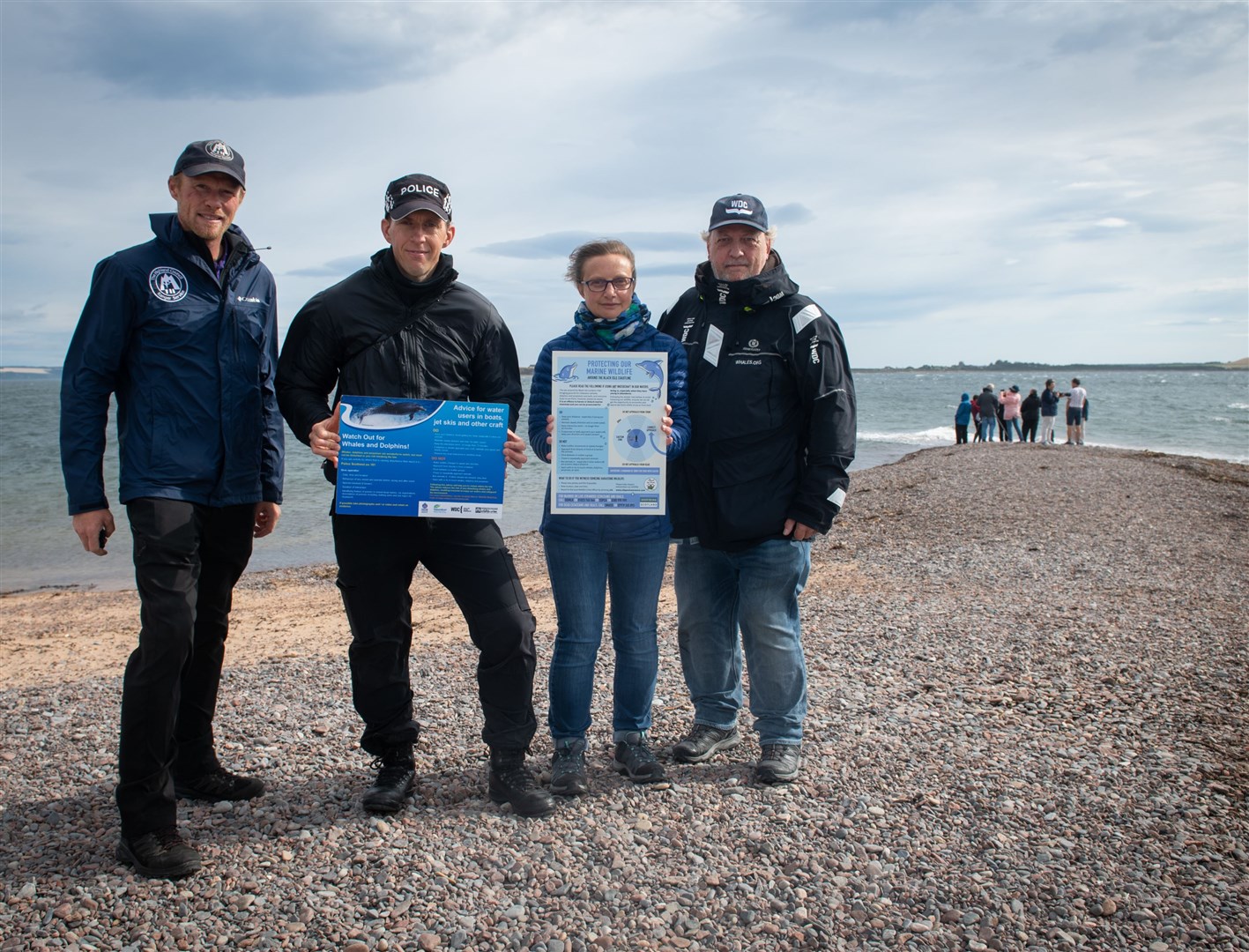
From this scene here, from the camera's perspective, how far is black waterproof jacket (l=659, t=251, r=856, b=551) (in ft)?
13.3

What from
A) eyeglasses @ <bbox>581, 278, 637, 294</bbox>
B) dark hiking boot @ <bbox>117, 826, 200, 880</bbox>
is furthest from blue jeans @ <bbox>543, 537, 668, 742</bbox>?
dark hiking boot @ <bbox>117, 826, 200, 880</bbox>

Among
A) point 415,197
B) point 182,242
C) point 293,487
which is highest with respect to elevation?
point 415,197

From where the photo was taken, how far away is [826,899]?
10.7 ft

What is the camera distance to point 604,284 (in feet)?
12.4

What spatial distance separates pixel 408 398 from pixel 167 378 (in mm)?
931

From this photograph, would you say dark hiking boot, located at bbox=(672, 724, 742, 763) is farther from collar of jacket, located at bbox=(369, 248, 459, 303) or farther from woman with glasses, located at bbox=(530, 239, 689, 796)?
collar of jacket, located at bbox=(369, 248, 459, 303)

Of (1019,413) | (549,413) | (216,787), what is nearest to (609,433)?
(549,413)

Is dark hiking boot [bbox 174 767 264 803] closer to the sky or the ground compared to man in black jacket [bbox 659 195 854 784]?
closer to the ground

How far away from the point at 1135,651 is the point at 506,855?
5.25 metres

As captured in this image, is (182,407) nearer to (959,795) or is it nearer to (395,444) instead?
(395,444)

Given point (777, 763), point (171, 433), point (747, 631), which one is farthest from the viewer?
point (747, 631)

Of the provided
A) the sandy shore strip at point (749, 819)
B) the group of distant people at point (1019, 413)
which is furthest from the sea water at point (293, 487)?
the sandy shore strip at point (749, 819)

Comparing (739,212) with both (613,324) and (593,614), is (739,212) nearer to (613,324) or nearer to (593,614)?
(613,324)

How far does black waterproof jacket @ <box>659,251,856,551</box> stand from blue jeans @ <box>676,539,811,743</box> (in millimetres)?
172
